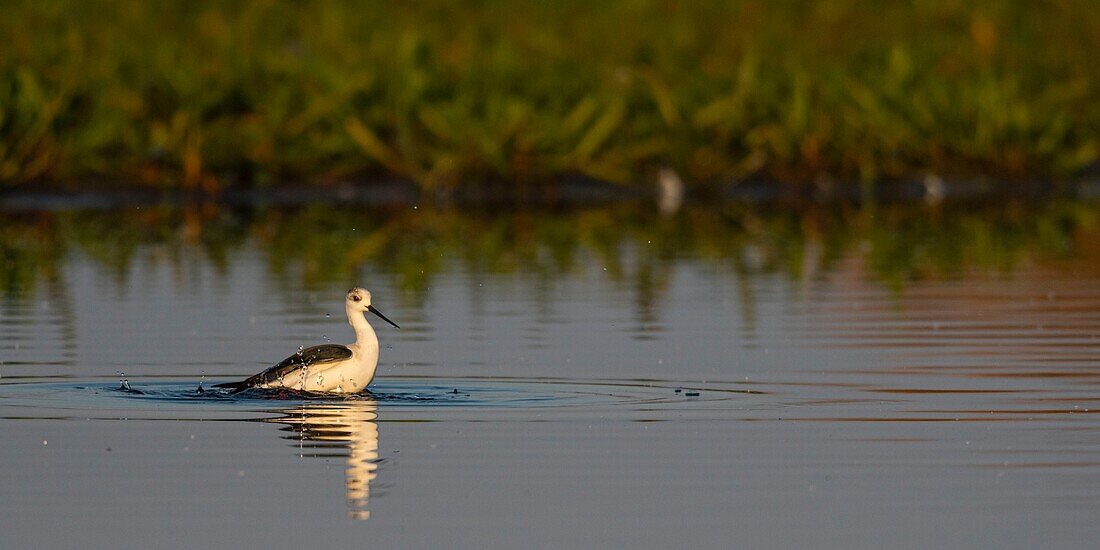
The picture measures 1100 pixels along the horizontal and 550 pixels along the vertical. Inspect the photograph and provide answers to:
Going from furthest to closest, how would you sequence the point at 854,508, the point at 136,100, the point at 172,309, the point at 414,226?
1. the point at 136,100
2. the point at 414,226
3. the point at 172,309
4. the point at 854,508

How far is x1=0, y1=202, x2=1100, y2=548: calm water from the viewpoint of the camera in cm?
868

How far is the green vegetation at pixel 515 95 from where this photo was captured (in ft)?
102

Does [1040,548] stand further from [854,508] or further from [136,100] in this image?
[136,100]

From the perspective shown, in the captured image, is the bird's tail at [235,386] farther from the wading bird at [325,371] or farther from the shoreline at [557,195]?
the shoreline at [557,195]

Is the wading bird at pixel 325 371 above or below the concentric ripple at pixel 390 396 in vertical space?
above

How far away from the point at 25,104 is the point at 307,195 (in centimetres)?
492

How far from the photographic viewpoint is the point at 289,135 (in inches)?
1228

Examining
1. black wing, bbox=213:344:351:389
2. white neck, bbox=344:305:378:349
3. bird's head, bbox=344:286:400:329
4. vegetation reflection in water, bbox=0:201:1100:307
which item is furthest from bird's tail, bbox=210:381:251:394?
vegetation reflection in water, bbox=0:201:1100:307

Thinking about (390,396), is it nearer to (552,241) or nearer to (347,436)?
(347,436)

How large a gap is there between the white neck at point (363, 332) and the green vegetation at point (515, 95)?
16181 mm

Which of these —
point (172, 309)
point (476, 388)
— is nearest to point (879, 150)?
point (172, 309)

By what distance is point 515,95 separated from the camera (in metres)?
32.3

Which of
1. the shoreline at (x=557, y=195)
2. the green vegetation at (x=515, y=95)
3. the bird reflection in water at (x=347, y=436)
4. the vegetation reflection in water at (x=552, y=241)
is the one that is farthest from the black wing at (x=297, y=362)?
the shoreline at (x=557, y=195)

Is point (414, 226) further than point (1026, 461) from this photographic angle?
Yes
